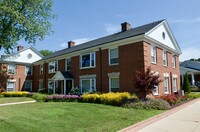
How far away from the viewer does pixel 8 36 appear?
21312 millimetres

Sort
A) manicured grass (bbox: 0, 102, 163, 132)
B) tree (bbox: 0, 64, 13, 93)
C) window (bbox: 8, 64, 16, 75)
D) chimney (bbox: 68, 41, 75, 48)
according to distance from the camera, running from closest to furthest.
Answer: manicured grass (bbox: 0, 102, 163, 132) → tree (bbox: 0, 64, 13, 93) → window (bbox: 8, 64, 16, 75) → chimney (bbox: 68, 41, 75, 48)

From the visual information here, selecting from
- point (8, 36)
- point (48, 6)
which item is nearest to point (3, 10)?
point (8, 36)

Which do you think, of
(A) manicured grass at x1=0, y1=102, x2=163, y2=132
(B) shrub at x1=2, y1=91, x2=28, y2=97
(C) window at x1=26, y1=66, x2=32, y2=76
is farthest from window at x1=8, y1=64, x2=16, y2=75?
(A) manicured grass at x1=0, y1=102, x2=163, y2=132

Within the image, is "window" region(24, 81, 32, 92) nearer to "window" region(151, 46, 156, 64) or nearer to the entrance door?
the entrance door

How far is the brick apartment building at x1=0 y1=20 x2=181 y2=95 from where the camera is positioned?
1788 centimetres

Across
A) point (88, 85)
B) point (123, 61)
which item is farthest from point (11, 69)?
point (123, 61)

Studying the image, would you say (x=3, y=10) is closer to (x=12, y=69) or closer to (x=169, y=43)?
(x=12, y=69)

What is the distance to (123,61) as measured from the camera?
Answer: 18.6 meters

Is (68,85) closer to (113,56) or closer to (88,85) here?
(88,85)

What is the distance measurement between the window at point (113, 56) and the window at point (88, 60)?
8.91 ft

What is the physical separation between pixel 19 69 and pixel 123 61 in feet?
72.8

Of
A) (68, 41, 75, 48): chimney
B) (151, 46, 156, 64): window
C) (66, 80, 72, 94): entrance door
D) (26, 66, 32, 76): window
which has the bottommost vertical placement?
(66, 80, 72, 94): entrance door

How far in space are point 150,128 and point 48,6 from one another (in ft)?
69.1

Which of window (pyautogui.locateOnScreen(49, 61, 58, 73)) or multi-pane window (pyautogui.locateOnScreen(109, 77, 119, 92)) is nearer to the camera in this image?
multi-pane window (pyautogui.locateOnScreen(109, 77, 119, 92))
